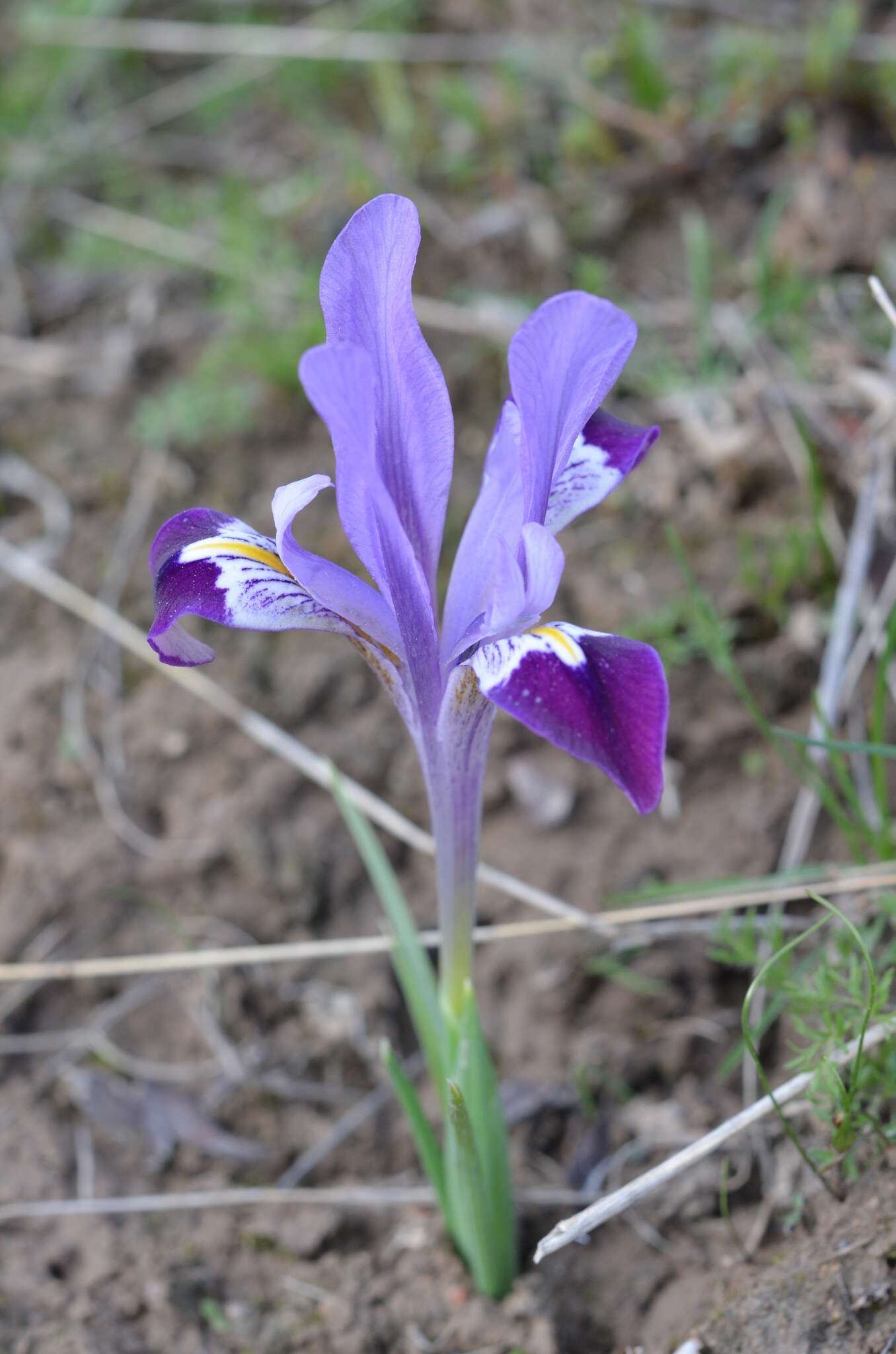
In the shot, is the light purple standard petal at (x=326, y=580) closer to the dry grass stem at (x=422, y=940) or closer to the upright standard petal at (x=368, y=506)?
the upright standard petal at (x=368, y=506)

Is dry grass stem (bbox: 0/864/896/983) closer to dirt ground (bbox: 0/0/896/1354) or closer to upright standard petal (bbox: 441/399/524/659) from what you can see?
dirt ground (bbox: 0/0/896/1354)

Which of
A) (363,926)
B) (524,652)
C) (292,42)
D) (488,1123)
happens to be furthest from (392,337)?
(292,42)

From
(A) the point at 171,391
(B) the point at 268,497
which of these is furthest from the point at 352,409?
(A) the point at 171,391

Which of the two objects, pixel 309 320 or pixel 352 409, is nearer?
pixel 352 409

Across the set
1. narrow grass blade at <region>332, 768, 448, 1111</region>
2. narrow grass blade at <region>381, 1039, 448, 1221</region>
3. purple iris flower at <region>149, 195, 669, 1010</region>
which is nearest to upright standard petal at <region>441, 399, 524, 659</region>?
purple iris flower at <region>149, 195, 669, 1010</region>

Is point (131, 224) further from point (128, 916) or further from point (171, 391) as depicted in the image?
point (128, 916)

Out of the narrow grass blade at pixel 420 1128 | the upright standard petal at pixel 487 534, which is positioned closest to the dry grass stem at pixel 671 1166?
the narrow grass blade at pixel 420 1128
